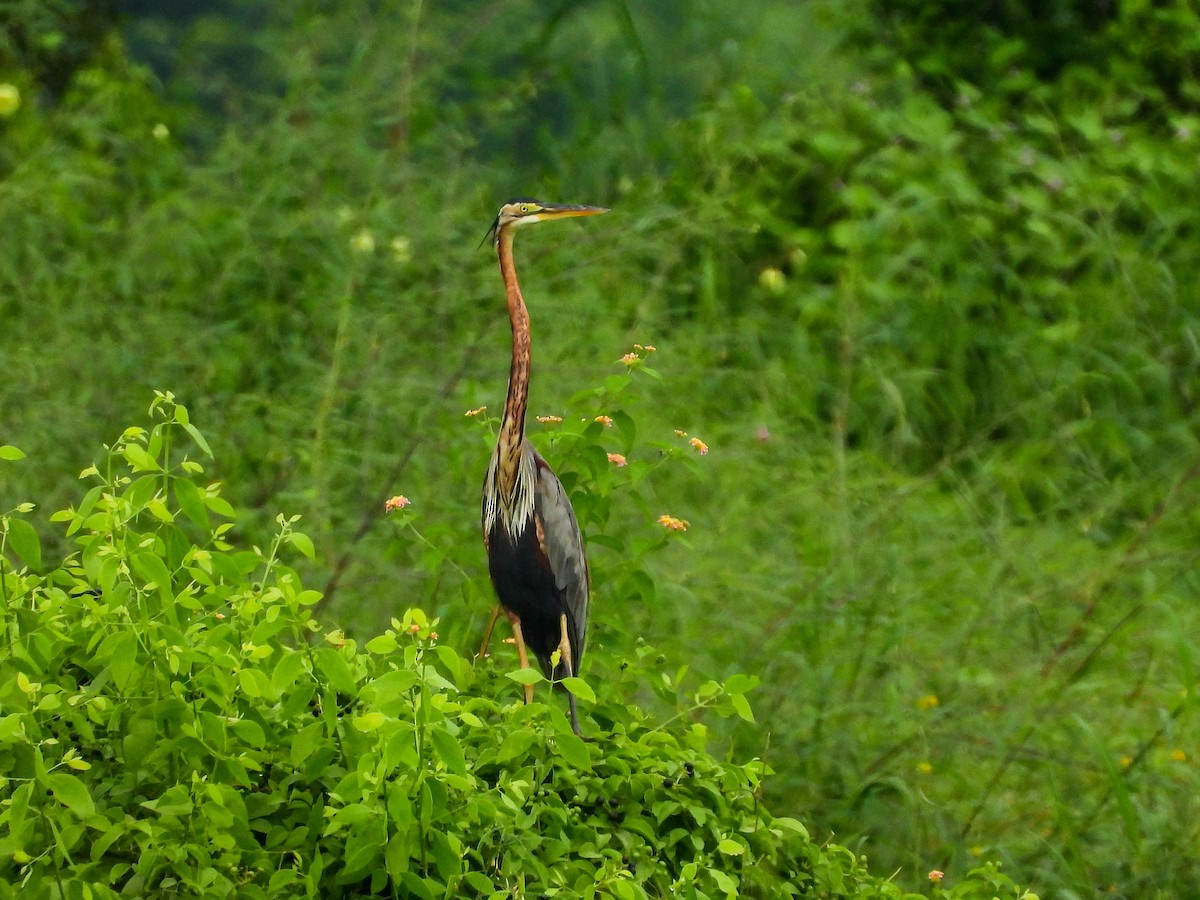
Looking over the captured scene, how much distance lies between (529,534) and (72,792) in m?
0.96

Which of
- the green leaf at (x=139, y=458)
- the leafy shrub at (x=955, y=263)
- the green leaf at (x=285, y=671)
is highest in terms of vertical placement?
the green leaf at (x=139, y=458)

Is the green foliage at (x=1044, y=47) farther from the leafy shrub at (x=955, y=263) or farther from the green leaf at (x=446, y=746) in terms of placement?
the green leaf at (x=446, y=746)

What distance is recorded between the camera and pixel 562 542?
2.79 m

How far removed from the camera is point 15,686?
2062mm

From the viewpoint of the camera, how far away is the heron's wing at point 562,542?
2766 millimetres

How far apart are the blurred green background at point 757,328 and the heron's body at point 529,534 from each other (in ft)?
0.73

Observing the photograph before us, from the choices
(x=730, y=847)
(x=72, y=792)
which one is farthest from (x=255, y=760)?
(x=730, y=847)

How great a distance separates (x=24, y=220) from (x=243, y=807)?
3.31 m

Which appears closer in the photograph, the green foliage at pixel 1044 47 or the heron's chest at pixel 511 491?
the heron's chest at pixel 511 491

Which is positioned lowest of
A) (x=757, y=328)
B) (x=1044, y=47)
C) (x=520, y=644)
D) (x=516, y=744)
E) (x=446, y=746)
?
(x=757, y=328)

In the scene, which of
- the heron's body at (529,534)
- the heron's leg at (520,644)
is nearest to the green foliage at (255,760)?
the heron's leg at (520,644)

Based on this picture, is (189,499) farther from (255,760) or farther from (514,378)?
(514,378)

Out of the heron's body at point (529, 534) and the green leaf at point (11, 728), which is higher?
the green leaf at point (11, 728)

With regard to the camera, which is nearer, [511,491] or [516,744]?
[516,744]
